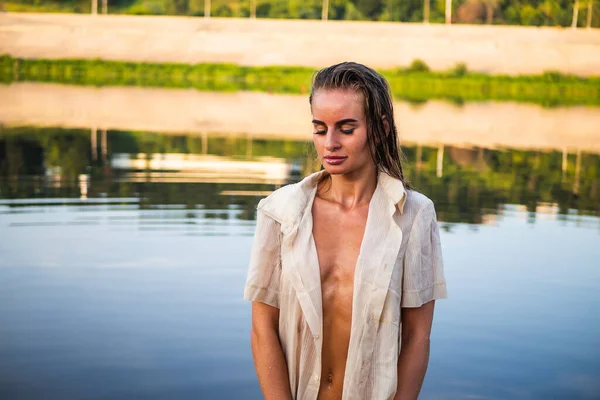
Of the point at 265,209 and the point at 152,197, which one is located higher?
the point at 265,209

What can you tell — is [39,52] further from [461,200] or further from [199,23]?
[461,200]

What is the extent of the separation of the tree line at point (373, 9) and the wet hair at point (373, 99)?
223ft

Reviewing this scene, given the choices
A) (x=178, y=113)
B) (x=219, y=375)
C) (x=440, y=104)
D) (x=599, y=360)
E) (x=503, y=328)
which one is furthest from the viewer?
(x=440, y=104)

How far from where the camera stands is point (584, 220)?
12148mm

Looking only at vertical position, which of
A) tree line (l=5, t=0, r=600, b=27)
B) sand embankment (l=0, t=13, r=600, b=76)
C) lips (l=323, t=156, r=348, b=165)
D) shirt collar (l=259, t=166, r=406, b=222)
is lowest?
shirt collar (l=259, t=166, r=406, b=222)

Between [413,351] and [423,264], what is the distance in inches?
9.7

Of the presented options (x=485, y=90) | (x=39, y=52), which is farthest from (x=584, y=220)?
(x=39, y=52)

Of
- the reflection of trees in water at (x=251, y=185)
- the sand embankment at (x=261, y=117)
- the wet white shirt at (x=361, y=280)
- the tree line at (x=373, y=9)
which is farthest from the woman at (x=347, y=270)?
the tree line at (x=373, y=9)

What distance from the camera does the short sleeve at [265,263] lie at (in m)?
2.84

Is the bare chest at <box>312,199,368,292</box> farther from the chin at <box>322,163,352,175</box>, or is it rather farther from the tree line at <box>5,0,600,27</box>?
the tree line at <box>5,0,600,27</box>

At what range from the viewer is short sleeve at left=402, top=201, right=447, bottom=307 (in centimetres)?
285

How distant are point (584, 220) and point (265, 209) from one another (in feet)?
32.6

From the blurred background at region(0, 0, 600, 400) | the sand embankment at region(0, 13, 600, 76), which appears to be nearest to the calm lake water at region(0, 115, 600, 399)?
the blurred background at region(0, 0, 600, 400)

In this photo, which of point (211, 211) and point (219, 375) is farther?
point (211, 211)
